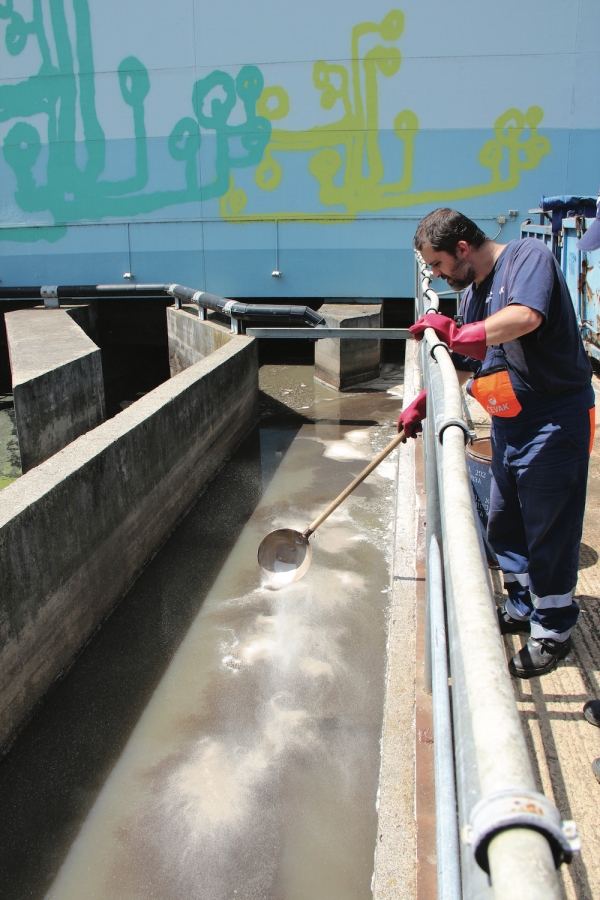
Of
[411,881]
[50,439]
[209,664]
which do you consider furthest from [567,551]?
[50,439]

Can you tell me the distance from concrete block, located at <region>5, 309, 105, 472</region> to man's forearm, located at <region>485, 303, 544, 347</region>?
5.47 metres

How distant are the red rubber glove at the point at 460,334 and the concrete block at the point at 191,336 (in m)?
6.77

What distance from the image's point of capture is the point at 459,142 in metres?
11.5

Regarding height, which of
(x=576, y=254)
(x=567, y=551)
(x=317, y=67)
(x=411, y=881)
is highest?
(x=317, y=67)

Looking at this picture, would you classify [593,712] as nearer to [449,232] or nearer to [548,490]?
[548,490]

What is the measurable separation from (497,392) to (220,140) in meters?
11.2

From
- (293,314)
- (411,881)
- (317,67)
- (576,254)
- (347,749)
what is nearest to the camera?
(411,881)

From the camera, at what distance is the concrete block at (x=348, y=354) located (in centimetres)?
1036

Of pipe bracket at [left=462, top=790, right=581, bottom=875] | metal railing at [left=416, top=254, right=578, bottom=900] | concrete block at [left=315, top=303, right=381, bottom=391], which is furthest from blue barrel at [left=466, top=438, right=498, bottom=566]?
concrete block at [left=315, top=303, right=381, bottom=391]

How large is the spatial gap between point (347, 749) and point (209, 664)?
1.12 meters

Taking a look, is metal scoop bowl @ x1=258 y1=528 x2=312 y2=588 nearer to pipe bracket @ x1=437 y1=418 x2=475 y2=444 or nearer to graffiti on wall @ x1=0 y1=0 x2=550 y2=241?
pipe bracket @ x1=437 y1=418 x2=475 y2=444

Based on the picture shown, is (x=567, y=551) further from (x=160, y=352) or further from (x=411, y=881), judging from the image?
(x=160, y=352)

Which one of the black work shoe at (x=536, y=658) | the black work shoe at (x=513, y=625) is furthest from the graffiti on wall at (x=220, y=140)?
the black work shoe at (x=536, y=658)

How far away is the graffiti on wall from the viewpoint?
11430 millimetres
